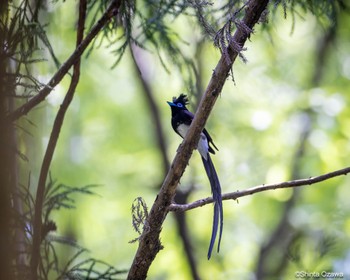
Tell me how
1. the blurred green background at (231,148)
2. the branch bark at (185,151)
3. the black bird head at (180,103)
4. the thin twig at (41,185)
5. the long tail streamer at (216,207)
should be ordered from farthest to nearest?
the blurred green background at (231,148)
the black bird head at (180,103)
the long tail streamer at (216,207)
the thin twig at (41,185)
the branch bark at (185,151)

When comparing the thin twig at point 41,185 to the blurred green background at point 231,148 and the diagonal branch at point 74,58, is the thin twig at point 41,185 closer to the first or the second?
the diagonal branch at point 74,58

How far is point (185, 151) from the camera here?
2.30 metres

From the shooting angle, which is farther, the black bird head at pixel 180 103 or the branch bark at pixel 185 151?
the black bird head at pixel 180 103

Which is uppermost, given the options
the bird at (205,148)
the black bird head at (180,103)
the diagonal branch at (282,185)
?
the black bird head at (180,103)

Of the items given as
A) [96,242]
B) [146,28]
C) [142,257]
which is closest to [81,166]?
[96,242]

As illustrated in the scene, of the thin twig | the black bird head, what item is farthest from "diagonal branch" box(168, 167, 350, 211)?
the black bird head

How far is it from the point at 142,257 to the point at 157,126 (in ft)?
11.4

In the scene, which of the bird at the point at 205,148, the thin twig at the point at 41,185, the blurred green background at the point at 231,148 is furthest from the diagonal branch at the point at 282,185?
the blurred green background at the point at 231,148

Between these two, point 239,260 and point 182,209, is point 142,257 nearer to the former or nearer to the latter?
point 182,209

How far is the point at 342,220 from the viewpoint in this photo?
5.83 meters

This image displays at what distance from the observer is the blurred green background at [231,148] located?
18.4ft

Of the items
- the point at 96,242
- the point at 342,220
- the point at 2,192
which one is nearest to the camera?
the point at 2,192

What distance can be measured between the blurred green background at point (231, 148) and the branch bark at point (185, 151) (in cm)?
282

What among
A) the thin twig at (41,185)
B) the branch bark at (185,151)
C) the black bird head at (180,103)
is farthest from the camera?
the black bird head at (180,103)
